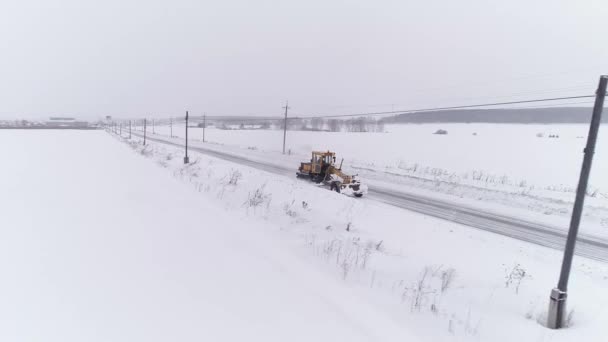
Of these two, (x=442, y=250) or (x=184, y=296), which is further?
(x=442, y=250)

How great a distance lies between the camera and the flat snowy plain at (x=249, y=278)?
13.1 feet

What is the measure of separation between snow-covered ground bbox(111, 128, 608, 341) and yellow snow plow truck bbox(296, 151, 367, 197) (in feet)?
13.9

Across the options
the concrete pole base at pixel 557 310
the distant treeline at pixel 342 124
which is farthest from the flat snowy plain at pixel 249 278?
the distant treeline at pixel 342 124

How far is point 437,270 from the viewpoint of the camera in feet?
23.9

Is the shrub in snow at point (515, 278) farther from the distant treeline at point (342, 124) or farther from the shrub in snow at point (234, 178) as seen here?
the distant treeline at point (342, 124)

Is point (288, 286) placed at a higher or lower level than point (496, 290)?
higher

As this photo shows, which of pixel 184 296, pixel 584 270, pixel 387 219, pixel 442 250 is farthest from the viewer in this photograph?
pixel 387 219

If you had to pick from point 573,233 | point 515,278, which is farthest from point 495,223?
Answer: point 573,233

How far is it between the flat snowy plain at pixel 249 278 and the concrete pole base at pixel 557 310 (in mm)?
155

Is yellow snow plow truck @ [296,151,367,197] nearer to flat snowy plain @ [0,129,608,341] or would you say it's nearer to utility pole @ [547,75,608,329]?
flat snowy plain @ [0,129,608,341]

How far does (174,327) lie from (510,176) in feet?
103

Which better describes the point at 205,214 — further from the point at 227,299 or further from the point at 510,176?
the point at 510,176

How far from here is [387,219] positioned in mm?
13211

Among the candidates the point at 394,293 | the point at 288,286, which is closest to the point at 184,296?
the point at 288,286
